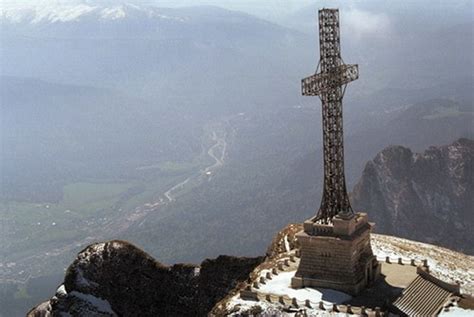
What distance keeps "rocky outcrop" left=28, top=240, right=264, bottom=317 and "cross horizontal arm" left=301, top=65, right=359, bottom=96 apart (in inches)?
624

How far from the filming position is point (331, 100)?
179 feet

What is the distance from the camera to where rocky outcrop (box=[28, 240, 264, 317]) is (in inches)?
2470

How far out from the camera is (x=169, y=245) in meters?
186

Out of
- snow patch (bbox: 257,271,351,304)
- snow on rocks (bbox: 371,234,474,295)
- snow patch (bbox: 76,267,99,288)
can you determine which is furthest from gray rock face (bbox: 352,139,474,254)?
snow patch (bbox: 257,271,351,304)

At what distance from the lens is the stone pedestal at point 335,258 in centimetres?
5200

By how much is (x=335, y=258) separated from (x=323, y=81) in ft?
40.0

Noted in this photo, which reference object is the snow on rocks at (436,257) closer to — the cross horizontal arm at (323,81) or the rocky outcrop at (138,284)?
the rocky outcrop at (138,284)

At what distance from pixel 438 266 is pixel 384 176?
9306 centimetres

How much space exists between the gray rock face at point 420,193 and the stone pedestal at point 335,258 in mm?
93571

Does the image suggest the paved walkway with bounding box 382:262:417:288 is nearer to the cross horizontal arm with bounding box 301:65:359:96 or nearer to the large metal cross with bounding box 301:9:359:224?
the large metal cross with bounding box 301:9:359:224

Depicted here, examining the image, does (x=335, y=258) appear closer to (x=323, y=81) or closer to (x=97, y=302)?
(x=323, y=81)

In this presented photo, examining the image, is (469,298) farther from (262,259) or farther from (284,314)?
(262,259)

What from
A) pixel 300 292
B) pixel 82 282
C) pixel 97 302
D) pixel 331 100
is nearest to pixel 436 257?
pixel 300 292

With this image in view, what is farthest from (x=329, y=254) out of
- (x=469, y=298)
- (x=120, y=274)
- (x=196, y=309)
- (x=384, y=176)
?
(x=384, y=176)
